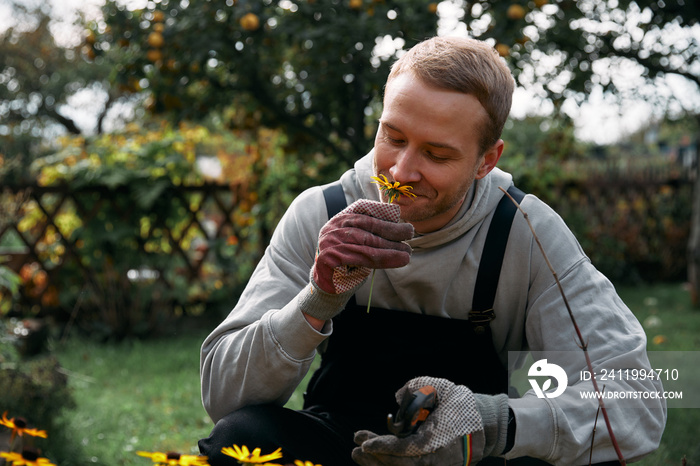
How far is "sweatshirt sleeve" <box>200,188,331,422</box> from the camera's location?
1705mm

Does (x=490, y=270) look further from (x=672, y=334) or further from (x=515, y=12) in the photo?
(x=672, y=334)

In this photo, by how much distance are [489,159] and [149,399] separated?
9.99ft

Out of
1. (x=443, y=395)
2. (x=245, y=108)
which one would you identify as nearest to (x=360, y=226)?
(x=443, y=395)

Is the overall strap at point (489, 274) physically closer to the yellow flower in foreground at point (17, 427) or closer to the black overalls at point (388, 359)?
the black overalls at point (388, 359)

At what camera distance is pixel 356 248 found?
1.51 meters

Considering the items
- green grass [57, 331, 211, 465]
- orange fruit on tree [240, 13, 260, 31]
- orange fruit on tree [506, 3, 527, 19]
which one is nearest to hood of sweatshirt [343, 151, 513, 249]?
green grass [57, 331, 211, 465]

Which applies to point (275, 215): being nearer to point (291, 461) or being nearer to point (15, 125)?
point (291, 461)

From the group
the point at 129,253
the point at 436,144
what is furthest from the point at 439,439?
the point at 129,253

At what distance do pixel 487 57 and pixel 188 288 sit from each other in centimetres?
448

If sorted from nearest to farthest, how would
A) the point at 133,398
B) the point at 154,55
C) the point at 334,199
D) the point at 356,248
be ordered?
the point at 356,248
the point at 334,199
the point at 133,398
the point at 154,55

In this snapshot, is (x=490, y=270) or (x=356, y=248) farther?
(x=490, y=270)

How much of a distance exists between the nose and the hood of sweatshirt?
234 millimetres

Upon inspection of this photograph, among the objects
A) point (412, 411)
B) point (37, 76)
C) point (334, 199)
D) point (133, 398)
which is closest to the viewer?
point (412, 411)

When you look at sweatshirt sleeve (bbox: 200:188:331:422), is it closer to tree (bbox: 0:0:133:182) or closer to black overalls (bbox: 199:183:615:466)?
black overalls (bbox: 199:183:615:466)
